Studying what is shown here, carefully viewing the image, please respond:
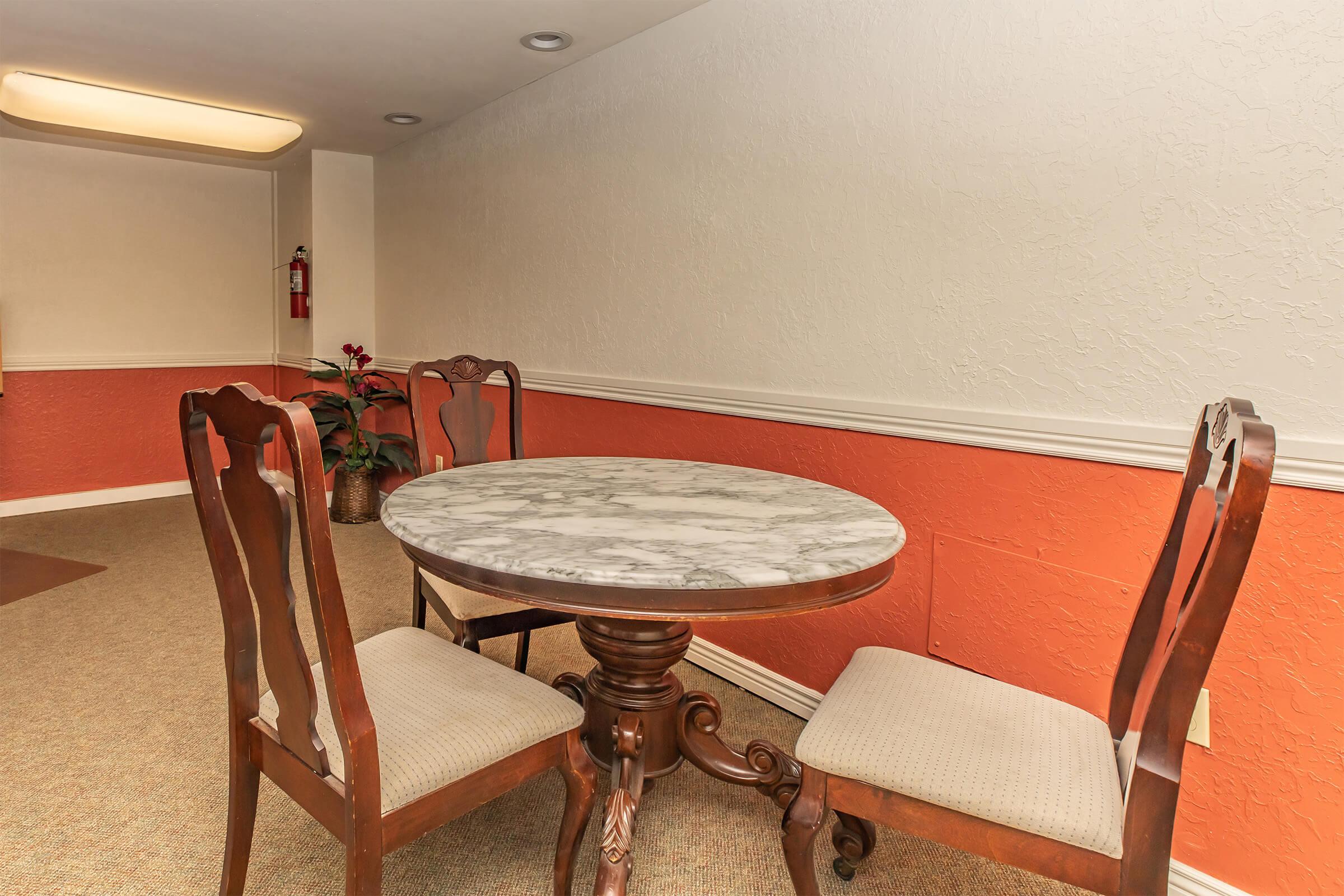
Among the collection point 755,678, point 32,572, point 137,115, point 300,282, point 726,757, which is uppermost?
point 137,115

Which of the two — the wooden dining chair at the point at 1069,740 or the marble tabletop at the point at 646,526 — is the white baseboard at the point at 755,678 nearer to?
the marble tabletop at the point at 646,526

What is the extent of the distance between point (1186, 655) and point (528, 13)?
2615 millimetres

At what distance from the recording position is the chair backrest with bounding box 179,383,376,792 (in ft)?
3.33

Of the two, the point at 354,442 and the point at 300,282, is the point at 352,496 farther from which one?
the point at 300,282

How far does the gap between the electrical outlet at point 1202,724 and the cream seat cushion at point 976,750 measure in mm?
363

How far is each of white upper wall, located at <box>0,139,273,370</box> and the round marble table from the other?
398 cm

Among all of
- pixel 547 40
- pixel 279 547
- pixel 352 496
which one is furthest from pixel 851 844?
pixel 352 496

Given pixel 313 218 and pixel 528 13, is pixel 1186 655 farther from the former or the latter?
pixel 313 218

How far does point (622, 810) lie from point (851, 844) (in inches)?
19.9

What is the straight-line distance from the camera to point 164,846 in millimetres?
1666

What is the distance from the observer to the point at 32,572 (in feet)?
11.3

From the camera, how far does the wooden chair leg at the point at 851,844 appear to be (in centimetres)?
159

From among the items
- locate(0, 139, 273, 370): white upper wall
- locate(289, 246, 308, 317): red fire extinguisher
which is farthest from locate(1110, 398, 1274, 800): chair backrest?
locate(0, 139, 273, 370): white upper wall

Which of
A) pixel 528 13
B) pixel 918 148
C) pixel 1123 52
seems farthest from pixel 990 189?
pixel 528 13
